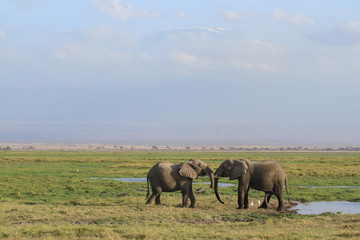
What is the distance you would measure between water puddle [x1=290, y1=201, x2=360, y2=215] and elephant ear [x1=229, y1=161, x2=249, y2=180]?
323 cm

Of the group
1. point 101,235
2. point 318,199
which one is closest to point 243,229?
point 101,235

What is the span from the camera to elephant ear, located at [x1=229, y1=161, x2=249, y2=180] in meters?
20.3

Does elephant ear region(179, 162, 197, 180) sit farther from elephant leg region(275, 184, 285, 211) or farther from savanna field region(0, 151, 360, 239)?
elephant leg region(275, 184, 285, 211)

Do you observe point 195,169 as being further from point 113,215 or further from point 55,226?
point 55,226

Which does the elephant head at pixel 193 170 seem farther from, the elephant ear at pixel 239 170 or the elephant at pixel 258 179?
the elephant ear at pixel 239 170

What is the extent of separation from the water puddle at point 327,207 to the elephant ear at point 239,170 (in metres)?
3.23

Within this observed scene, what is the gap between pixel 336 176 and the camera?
135 feet

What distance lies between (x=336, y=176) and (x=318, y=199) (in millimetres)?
17675

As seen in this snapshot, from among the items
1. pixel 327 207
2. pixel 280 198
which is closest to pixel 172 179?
pixel 280 198

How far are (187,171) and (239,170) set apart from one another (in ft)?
8.21

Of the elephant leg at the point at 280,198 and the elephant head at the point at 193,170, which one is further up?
the elephant head at the point at 193,170

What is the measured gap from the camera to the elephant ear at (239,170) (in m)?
20.3

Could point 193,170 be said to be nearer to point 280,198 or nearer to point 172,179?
point 172,179

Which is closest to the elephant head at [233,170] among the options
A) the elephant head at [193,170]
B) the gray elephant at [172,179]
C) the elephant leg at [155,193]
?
the elephant head at [193,170]
